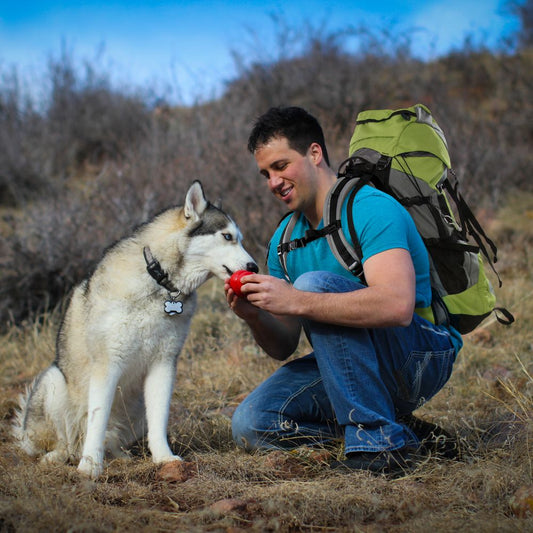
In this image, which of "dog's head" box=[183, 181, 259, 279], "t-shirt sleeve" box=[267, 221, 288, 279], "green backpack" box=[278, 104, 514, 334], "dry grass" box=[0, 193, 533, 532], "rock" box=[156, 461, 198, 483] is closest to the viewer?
"dry grass" box=[0, 193, 533, 532]

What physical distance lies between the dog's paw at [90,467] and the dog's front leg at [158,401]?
0.31m

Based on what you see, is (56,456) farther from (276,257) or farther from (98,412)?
(276,257)

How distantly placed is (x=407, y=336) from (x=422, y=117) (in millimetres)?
1188

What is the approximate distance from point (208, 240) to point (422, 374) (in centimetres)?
133

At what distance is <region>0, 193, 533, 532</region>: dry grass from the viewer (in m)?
2.04

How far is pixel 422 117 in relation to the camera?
9.81ft

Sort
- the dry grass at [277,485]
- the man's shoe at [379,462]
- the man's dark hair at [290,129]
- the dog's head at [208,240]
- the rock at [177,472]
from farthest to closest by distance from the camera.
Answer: the dog's head at [208,240], the man's dark hair at [290,129], the rock at [177,472], the man's shoe at [379,462], the dry grass at [277,485]

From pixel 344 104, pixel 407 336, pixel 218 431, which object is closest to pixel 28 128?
pixel 344 104

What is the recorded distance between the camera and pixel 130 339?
2.88 metres

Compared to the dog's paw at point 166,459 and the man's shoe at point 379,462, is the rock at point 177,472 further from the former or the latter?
the man's shoe at point 379,462

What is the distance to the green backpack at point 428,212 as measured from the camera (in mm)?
2705

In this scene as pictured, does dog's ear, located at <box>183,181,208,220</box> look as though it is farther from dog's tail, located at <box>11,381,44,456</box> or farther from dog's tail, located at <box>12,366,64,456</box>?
dog's tail, located at <box>11,381,44,456</box>

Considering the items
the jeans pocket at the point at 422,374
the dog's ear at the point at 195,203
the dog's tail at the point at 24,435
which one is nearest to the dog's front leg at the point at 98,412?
the dog's tail at the point at 24,435

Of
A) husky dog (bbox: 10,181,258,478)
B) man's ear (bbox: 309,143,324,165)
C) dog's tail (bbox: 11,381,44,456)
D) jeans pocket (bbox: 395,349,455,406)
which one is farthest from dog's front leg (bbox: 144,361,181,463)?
man's ear (bbox: 309,143,324,165)
